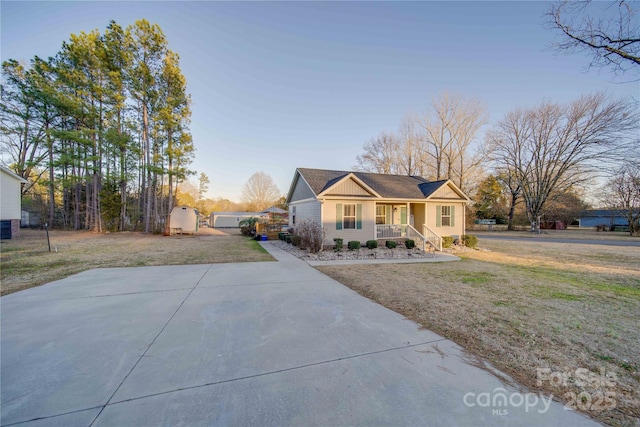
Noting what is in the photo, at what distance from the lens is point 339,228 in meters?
12.9

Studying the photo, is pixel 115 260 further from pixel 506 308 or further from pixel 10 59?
pixel 10 59

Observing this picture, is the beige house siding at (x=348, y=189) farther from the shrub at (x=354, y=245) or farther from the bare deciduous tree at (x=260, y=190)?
the bare deciduous tree at (x=260, y=190)

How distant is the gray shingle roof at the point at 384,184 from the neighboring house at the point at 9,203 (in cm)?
1769

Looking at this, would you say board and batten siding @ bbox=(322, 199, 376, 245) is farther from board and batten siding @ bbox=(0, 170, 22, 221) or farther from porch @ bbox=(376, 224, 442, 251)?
board and batten siding @ bbox=(0, 170, 22, 221)

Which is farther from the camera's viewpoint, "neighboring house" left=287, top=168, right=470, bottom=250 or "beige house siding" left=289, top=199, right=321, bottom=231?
"beige house siding" left=289, top=199, right=321, bottom=231

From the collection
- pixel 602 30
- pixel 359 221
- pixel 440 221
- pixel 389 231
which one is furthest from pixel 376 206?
pixel 602 30

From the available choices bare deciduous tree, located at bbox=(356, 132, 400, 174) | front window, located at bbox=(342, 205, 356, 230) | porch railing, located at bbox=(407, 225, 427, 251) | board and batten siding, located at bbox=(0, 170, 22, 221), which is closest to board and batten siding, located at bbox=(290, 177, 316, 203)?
front window, located at bbox=(342, 205, 356, 230)

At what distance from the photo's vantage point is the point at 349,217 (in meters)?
13.1

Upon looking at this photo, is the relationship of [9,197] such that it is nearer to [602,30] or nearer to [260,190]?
[602,30]

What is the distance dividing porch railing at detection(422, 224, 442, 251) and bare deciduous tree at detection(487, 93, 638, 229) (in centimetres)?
2113

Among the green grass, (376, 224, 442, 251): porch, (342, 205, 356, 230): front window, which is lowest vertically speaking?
the green grass

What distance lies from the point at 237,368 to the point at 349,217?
35.8 feet

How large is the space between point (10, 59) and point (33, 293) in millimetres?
25700

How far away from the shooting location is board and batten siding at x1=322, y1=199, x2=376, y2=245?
41.4 feet
